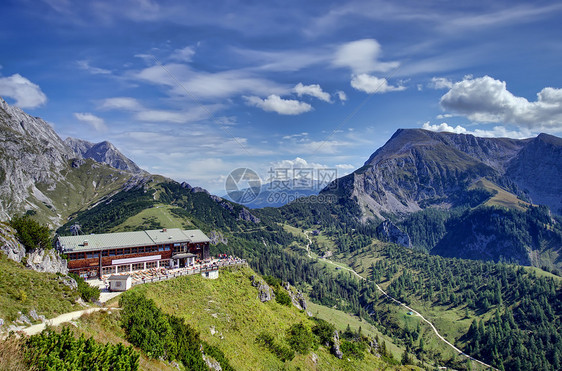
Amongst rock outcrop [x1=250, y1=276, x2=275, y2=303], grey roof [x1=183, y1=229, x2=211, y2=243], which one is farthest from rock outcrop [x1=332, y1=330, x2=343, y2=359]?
grey roof [x1=183, y1=229, x2=211, y2=243]

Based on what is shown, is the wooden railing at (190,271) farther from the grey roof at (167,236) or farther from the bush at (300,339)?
the bush at (300,339)

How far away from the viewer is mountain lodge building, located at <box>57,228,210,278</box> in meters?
69.8

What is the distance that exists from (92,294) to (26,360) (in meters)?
27.6

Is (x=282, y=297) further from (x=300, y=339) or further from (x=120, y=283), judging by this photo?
(x=120, y=283)

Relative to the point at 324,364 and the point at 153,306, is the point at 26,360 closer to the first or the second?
the point at 153,306

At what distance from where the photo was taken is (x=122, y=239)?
7575 cm

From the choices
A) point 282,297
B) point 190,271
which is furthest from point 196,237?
point 282,297

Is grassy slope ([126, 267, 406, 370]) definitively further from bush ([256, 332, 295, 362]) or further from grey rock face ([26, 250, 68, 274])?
grey rock face ([26, 250, 68, 274])

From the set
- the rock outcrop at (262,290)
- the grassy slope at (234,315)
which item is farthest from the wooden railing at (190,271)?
the rock outcrop at (262,290)

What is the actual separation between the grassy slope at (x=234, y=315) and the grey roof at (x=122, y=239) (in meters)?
15.6

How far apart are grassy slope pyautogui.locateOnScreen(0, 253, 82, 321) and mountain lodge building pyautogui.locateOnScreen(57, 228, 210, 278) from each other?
23029 mm

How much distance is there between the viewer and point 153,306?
1956 inches

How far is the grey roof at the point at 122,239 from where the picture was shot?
7045cm

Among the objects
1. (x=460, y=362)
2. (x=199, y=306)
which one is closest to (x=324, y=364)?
(x=199, y=306)
